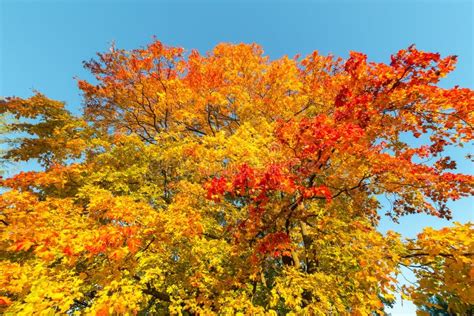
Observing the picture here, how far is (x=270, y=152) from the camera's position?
25.3 feet

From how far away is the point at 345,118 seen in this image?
7215 mm

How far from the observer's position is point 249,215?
7.28m

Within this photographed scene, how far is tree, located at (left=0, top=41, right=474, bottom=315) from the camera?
5.26 metres

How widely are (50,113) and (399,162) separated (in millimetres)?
12998

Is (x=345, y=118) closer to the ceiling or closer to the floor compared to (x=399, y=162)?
closer to the ceiling

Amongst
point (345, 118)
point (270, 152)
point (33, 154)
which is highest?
point (345, 118)

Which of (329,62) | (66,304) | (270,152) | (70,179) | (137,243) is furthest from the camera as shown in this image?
(329,62)

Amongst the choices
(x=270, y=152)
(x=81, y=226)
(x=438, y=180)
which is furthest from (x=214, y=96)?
(x=438, y=180)

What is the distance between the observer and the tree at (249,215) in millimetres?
5262

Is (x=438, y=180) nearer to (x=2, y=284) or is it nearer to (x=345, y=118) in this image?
(x=345, y=118)

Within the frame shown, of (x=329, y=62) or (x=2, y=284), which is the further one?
(x=329, y=62)

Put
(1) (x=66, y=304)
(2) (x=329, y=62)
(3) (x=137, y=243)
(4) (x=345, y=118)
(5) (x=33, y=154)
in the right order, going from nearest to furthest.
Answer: (1) (x=66, y=304), (3) (x=137, y=243), (4) (x=345, y=118), (5) (x=33, y=154), (2) (x=329, y=62)

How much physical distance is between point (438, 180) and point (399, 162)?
1.56 m

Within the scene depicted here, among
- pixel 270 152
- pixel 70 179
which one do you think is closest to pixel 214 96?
pixel 270 152
